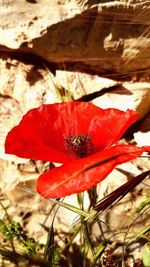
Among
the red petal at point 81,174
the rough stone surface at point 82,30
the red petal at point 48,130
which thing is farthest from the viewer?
the rough stone surface at point 82,30

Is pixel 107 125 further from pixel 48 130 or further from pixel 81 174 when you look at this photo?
pixel 81 174

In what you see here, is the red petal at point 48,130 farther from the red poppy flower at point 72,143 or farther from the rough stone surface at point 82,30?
the rough stone surface at point 82,30

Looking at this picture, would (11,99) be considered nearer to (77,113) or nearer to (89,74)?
(89,74)

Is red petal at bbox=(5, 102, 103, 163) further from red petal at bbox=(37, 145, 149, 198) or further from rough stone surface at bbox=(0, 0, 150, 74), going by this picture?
rough stone surface at bbox=(0, 0, 150, 74)

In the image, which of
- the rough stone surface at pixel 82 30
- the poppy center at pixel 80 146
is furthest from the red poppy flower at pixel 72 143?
the rough stone surface at pixel 82 30

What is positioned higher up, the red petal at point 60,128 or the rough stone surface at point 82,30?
the rough stone surface at point 82,30

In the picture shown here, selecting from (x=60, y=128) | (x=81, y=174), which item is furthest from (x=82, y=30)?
(x=81, y=174)

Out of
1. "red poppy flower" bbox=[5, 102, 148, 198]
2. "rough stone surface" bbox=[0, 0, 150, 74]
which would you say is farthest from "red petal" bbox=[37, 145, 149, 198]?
"rough stone surface" bbox=[0, 0, 150, 74]

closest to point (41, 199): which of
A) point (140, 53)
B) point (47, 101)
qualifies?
point (47, 101)
